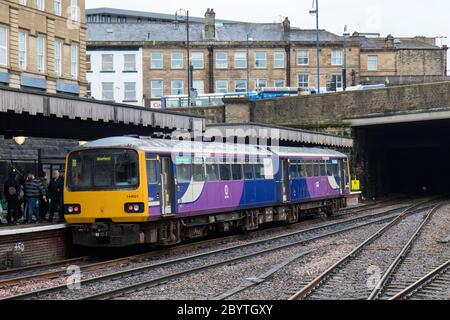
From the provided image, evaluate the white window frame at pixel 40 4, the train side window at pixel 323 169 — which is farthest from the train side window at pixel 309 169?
the white window frame at pixel 40 4

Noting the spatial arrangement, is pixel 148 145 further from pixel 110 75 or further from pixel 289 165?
pixel 110 75

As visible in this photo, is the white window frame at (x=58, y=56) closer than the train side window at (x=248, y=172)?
No

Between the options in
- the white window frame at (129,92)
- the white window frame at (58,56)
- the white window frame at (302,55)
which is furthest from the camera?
the white window frame at (302,55)

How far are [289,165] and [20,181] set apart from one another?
30.1 ft

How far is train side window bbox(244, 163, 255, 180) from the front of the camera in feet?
73.2

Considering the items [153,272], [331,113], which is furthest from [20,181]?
[331,113]

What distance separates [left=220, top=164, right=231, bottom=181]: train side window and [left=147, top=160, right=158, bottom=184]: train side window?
3.61 metres

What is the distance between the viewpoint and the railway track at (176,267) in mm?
12164

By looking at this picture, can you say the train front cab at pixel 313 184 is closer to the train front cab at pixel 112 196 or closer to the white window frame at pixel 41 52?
the train front cab at pixel 112 196

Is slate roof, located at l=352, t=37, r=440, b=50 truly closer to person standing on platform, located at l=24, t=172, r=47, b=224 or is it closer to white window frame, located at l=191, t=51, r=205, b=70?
white window frame, located at l=191, t=51, r=205, b=70

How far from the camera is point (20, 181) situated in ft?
A: 68.2

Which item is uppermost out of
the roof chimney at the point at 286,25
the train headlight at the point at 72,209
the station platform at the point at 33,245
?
the roof chimney at the point at 286,25

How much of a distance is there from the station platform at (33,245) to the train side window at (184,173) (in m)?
2.95

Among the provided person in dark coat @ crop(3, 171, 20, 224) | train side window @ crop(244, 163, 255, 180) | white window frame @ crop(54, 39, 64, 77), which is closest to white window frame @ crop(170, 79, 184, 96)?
white window frame @ crop(54, 39, 64, 77)
